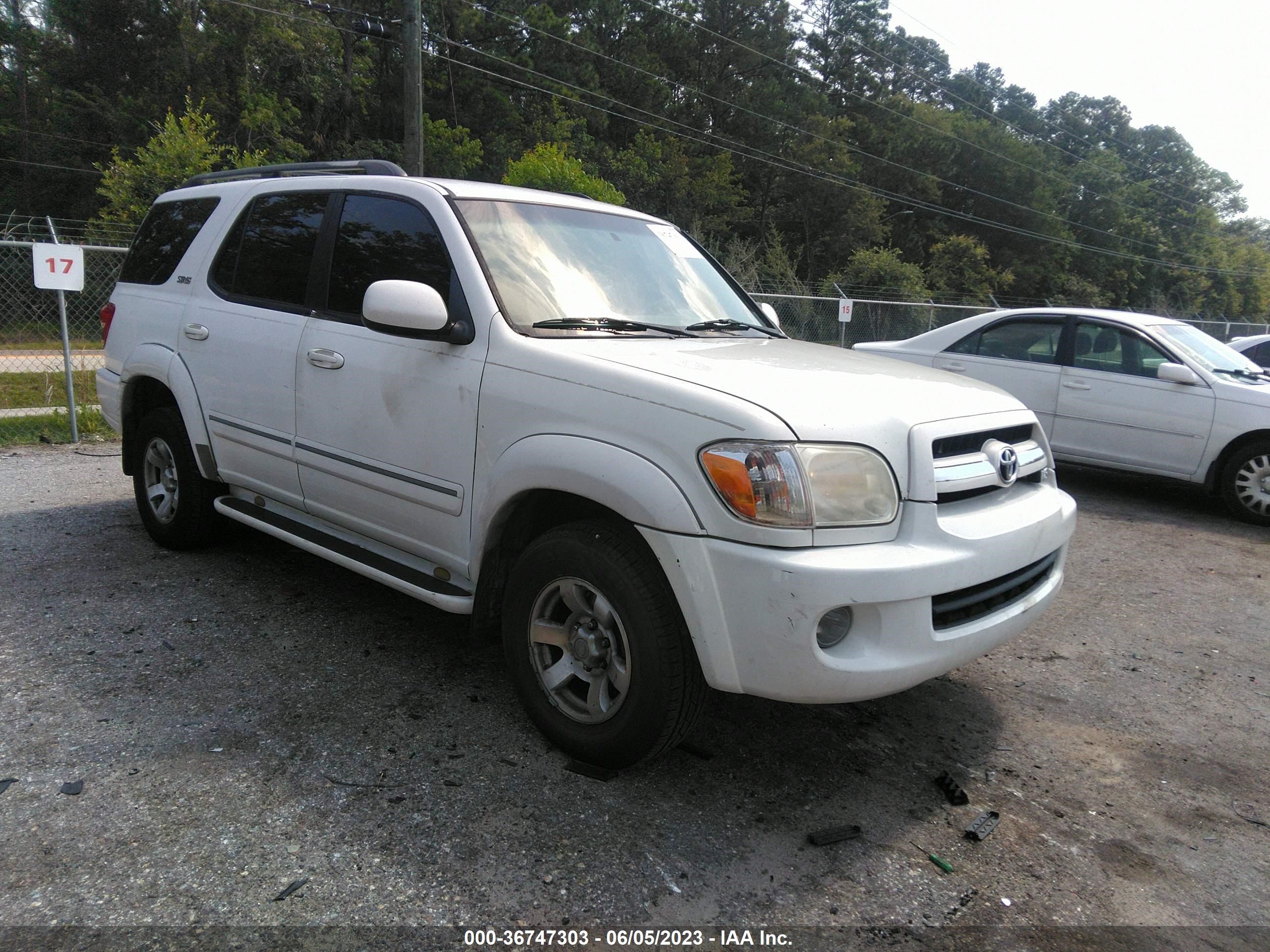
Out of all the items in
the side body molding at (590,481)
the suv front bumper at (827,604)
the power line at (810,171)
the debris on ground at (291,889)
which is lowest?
the debris on ground at (291,889)

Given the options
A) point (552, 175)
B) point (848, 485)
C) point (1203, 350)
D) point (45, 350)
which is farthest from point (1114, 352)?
point (552, 175)

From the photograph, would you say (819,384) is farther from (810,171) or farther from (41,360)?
(810,171)

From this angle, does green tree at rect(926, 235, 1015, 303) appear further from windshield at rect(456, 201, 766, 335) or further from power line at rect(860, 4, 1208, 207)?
windshield at rect(456, 201, 766, 335)

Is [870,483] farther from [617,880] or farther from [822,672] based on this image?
[617,880]

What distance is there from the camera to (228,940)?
A: 7.36 ft

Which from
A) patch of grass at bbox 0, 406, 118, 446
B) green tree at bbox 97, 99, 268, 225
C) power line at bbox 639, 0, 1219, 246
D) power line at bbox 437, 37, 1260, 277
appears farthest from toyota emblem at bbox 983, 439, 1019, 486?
power line at bbox 639, 0, 1219, 246

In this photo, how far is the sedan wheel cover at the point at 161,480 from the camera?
5000mm

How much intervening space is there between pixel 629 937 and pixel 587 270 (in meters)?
2.45

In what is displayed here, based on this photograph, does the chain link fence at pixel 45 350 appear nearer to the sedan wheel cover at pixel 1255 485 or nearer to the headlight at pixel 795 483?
the headlight at pixel 795 483

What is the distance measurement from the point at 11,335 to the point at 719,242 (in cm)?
3352

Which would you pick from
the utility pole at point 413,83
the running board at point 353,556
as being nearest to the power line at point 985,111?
the utility pole at point 413,83

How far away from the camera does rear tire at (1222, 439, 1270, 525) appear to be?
23.9 ft

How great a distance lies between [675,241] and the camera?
443 cm

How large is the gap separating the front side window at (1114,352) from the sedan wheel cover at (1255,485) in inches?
40.6
